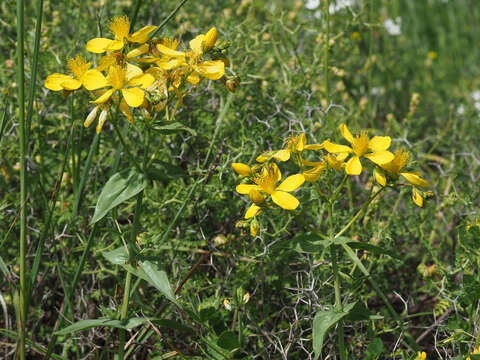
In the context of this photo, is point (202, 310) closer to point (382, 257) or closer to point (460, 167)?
point (382, 257)

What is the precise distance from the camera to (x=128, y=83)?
1172 mm

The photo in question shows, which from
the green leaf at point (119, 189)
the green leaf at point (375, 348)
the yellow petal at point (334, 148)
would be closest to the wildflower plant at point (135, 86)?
the green leaf at point (119, 189)

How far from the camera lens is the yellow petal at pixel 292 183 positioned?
1.20m

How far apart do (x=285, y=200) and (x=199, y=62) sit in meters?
0.38

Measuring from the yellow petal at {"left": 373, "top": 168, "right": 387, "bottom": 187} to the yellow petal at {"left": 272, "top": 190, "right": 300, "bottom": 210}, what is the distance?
0.19 m

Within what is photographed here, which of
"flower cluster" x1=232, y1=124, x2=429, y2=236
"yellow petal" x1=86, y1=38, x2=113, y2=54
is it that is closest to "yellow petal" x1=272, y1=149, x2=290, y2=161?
"flower cluster" x1=232, y1=124, x2=429, y2=236

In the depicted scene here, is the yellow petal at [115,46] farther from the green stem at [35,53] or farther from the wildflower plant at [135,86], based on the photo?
the green stem at [35,53]

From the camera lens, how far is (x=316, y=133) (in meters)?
2.04

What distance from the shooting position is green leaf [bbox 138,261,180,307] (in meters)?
1.18

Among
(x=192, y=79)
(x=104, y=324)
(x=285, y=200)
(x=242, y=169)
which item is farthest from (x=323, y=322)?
(x=192, y=79)

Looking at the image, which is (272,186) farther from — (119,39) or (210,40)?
(119,39)

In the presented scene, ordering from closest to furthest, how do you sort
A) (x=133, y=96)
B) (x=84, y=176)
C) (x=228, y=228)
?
(x=133, y=96) → (x=84, y=176) → (x=228, y=228)

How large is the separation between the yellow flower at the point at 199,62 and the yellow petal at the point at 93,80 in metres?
0.17

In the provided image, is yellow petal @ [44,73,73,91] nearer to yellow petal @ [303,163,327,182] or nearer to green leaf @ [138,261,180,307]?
green leaf @ [138,261,180,307]
